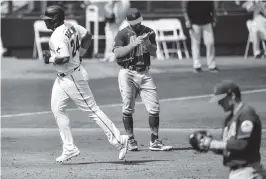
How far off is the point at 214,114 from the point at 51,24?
515 cm

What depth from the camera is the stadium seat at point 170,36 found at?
23.7 m

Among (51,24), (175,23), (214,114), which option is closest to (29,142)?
(51,24)

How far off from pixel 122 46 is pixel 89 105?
122cm

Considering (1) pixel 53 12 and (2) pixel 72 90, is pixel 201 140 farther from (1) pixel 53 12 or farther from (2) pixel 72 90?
(1) pixel 53 12

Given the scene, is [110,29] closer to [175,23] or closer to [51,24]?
[175,23]

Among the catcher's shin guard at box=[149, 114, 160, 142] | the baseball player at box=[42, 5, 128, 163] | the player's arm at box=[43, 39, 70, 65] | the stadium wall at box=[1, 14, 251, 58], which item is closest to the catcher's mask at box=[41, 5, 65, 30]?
the baseball player at box=[42, 5, 128, 163]

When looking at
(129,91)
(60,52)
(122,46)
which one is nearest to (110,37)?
(129,91)

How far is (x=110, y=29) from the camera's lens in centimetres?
2242

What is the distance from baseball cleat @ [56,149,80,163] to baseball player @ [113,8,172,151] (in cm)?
128

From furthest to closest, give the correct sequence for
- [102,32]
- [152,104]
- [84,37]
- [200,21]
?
1. [102,32]
2. [200,21]
3. [152,104]
4. [84,37]

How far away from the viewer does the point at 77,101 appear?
11219 mm

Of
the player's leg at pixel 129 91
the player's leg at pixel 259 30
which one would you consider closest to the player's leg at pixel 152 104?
the player's leg at pixel 129 91

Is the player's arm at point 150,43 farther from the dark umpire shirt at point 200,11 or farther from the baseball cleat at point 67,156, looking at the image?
the dark umpire shirt at point 200,11

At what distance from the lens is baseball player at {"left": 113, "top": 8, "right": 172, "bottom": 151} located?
1204 centimetres
